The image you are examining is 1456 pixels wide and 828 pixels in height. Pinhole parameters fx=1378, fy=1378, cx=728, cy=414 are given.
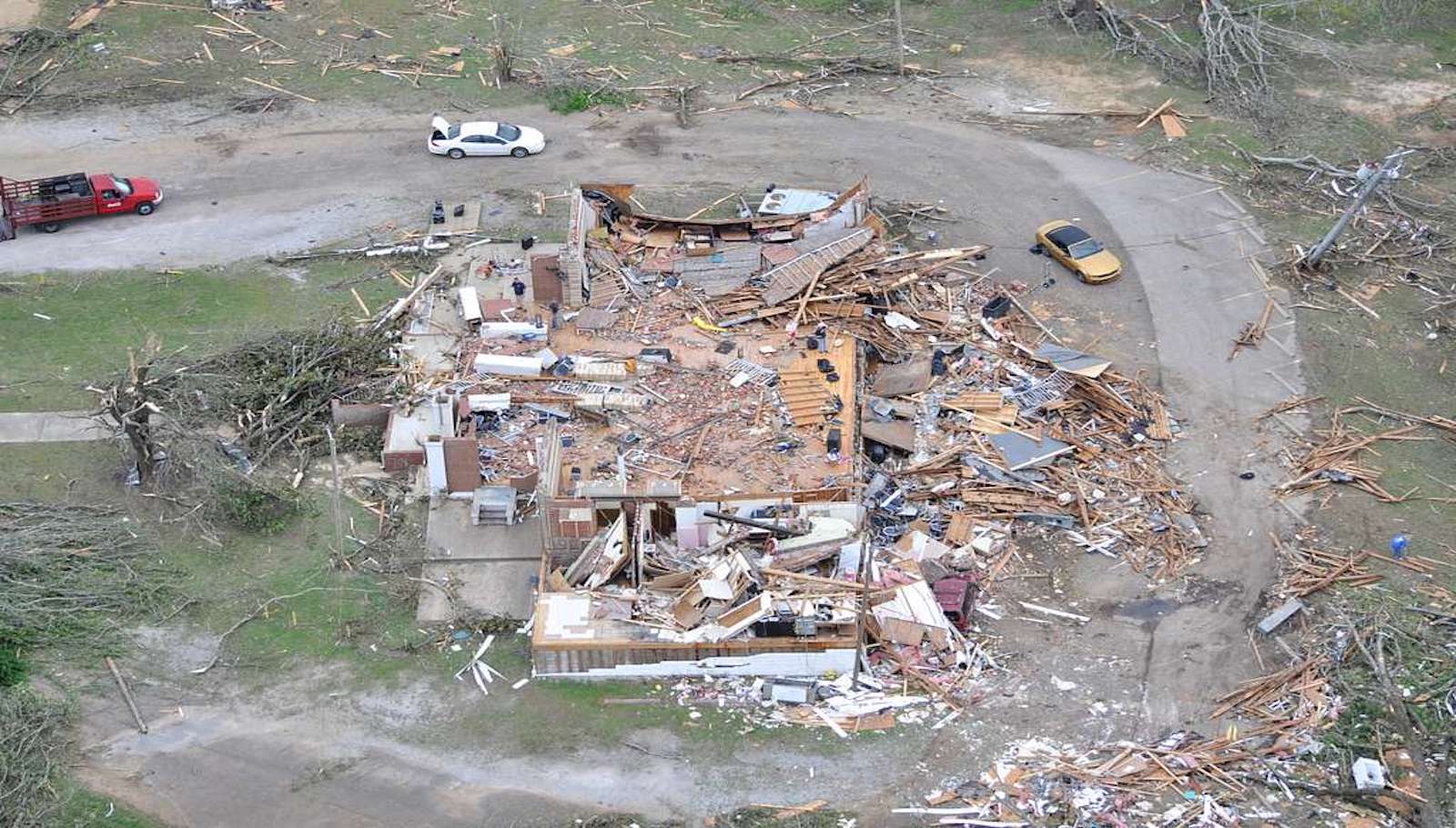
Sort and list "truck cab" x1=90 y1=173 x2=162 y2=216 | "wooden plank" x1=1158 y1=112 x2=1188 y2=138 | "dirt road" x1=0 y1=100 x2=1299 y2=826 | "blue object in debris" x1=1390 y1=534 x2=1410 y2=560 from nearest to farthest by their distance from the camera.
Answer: "dirt road" x1=0 y1=100 x2=1299 y2=826
"blue object in debris" x1=1390 y1=534 x2=1410 y2=560
"truck cab" x1=90 y1=173 x2=162 y2=216
"wooden plank" x1=1158 y1=112 x2=1188 y2=138

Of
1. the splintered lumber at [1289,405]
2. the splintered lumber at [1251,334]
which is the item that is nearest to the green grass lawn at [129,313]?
the splintered lumber at [1251,334]

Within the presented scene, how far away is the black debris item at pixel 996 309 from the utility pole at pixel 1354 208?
324 inches

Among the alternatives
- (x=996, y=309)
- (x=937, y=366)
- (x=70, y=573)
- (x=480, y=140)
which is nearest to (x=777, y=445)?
(x=937, y=366)

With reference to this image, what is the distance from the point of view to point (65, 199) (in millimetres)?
35562

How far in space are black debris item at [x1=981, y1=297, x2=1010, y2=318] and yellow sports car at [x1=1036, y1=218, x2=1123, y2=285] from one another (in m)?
2.87

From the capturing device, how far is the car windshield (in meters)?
34.4

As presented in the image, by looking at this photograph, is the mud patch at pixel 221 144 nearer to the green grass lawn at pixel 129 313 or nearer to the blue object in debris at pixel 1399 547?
the green grass lawn at pixel 129 313

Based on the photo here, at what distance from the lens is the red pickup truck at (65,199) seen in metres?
35.4

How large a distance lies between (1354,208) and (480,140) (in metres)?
22.8

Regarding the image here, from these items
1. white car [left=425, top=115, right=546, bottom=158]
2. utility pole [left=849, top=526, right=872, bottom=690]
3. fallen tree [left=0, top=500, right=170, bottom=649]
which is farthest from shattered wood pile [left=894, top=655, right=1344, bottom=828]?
white car [left=425, top=115, right=546, bottom=158]

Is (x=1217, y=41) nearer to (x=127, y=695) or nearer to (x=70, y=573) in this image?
(x=70, y=573)

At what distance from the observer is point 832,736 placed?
22844 millimetres

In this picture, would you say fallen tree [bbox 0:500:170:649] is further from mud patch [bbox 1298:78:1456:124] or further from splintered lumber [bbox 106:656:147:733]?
mud patch [bbox 1298:78:1456:124]

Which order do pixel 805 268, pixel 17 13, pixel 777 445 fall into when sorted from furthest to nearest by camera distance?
pixel 17 13, pixel 805 268, pixel 777 445
